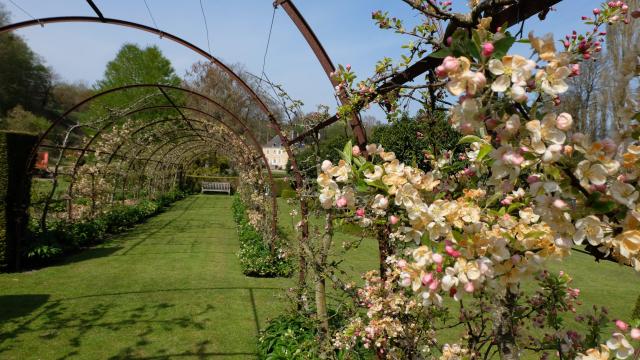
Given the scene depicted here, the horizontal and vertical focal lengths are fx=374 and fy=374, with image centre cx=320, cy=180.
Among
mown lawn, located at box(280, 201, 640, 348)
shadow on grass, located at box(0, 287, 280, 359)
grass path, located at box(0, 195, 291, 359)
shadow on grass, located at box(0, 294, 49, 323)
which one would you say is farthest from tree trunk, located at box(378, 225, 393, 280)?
shadow on grass, located at box(0, 294, 49, 323)

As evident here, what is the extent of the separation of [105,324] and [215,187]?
20257 millimetres

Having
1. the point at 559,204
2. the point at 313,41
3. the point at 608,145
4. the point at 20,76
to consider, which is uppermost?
the point at 20,76

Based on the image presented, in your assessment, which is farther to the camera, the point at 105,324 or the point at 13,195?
the point at 13,195

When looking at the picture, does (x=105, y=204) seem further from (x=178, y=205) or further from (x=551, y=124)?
(x=551, y=124)

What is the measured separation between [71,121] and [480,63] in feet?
164

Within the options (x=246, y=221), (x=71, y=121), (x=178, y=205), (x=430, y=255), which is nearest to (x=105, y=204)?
(x=246, y=221)

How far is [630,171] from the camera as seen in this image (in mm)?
818

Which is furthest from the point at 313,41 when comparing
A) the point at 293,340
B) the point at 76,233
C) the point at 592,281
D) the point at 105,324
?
the point at 592,281

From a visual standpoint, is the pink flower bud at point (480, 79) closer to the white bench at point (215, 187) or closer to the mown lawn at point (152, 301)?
the mown lawn at point (152, 301)

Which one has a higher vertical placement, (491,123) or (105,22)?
(105,22)

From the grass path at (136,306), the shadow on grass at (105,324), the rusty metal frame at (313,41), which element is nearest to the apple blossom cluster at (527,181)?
the rusty metal frame at (313,41)

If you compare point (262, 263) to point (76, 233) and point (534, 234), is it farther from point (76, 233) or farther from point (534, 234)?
point (534, 234)

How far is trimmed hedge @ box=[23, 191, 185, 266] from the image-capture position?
7109 mm

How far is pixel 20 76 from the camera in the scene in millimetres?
35094
